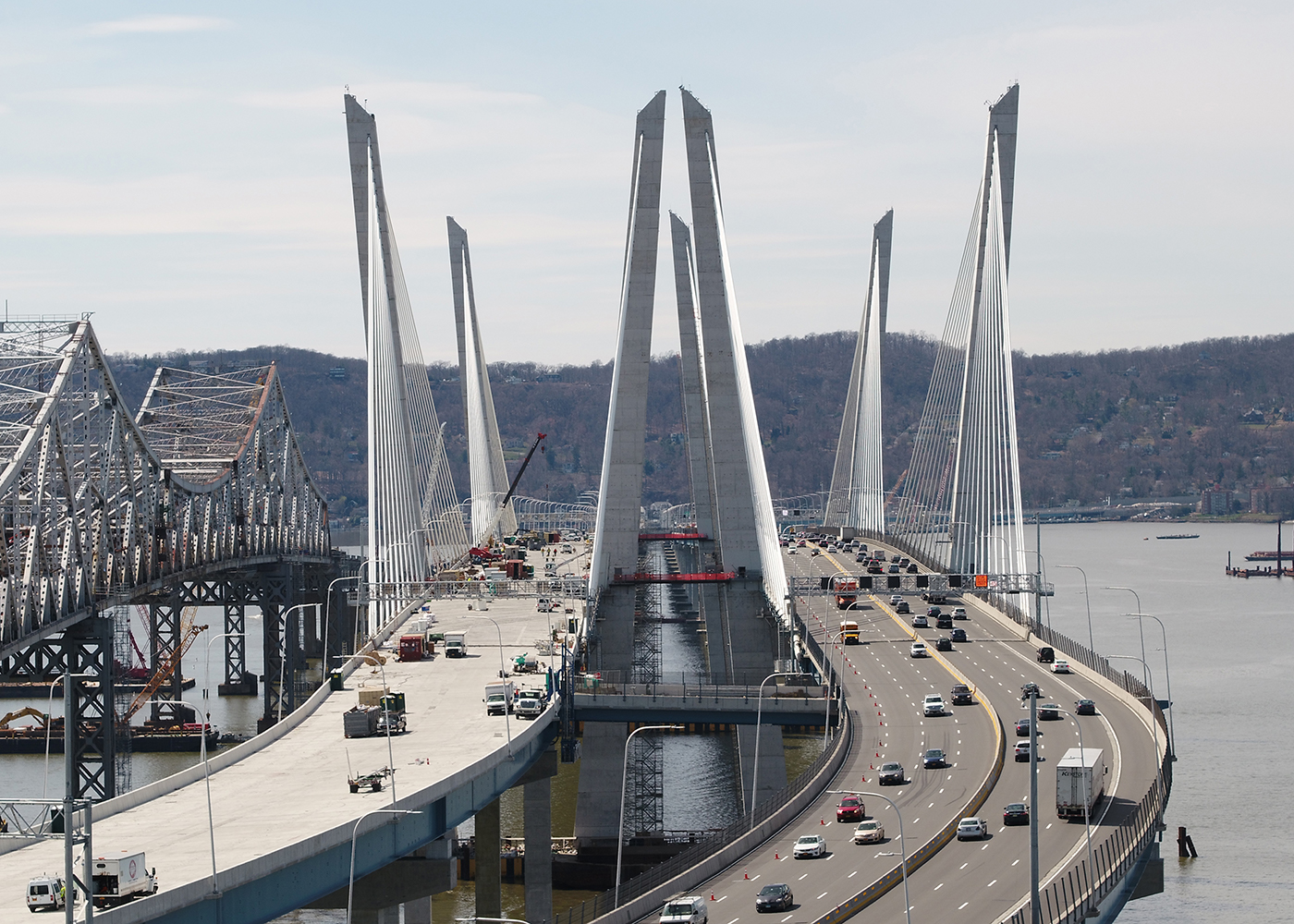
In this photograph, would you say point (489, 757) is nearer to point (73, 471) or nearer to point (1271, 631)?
point (73, 471)

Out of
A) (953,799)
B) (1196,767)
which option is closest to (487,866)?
(953,799)

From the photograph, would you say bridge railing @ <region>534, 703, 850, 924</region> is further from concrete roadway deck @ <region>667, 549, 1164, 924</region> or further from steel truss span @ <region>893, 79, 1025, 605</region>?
steel truss span @ <region>893, 79, 1025, 605</region>

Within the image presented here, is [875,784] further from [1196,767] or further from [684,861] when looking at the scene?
[1196,767]

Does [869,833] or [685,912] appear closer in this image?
[685,912]

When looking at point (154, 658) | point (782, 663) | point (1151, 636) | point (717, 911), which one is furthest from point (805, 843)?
point (1151, 636)

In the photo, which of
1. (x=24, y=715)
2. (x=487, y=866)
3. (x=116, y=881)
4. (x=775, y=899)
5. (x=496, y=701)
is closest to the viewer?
(x=116, y=881)

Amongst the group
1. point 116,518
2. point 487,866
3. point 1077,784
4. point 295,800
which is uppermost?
point 116,518

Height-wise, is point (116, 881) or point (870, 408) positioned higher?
point (870, 408)
